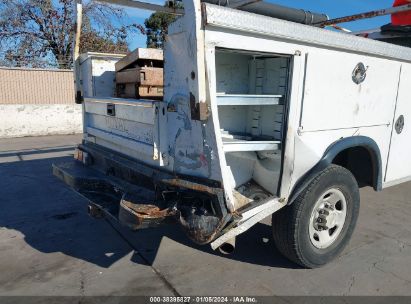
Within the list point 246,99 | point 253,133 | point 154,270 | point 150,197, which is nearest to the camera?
point 246,99

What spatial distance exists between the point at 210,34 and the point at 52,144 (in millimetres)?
10311

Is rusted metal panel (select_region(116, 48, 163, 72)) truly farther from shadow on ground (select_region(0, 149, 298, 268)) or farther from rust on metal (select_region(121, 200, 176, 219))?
shadow on ground (select_region(0, 149, 298, 268))

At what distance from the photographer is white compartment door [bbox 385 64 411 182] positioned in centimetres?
407

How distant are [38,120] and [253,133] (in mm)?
12736

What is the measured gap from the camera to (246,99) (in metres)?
2.79

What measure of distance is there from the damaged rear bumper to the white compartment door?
2.40m

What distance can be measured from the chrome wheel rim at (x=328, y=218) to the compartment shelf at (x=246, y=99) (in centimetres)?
96

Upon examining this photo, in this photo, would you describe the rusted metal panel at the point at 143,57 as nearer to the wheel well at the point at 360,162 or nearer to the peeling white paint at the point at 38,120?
the wheel well at the point at 360,162

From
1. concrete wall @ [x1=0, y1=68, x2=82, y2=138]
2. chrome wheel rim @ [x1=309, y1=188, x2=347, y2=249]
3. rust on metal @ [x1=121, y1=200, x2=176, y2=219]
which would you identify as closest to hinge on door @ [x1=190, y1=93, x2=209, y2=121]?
rust on metal @ [x1=121, y1=200, x2=176, y2=219]

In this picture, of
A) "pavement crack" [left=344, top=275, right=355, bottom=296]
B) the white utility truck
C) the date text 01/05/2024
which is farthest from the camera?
"pavement crack" [left=344, top=275, right=355, bottom=296]

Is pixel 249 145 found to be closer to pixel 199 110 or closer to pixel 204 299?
pixel 199 110

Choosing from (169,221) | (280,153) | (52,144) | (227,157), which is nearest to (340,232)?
(280,153)

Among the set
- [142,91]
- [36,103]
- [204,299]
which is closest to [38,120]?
[36,103]

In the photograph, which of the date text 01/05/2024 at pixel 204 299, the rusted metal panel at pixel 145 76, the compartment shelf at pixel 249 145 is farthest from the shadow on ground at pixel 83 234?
the rusted metal panel at pixel 145 76
